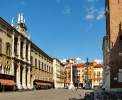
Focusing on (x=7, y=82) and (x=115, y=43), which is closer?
(x=115, y=43)

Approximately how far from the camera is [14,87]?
8856 cm

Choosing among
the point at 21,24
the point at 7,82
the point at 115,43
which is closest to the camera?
the point at 115,43

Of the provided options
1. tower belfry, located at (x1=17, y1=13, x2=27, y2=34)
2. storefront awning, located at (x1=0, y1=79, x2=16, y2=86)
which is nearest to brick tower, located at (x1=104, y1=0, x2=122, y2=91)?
storefront awning, located at (x1=0, y1=79, x2=16, y2=86)

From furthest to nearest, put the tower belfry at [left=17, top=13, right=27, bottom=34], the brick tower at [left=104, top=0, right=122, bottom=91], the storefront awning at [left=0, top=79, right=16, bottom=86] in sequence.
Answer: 1. the tower belfry at [left=17, top=13, right=27, bottom=34]
2. the storefront awning at [left=0, top=79, right=16, bottom=86]
3. the brick tower at [left=104, top=0, right=122, bottom=91]

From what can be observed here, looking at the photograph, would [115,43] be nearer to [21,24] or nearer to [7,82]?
[7,82]

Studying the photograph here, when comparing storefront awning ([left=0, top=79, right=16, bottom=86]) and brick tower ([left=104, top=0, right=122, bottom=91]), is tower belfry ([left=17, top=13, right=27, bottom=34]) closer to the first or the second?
storefront awning ([left=0, top=79, right=16, bottom=86])

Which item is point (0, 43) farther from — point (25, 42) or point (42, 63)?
point (42, 63)

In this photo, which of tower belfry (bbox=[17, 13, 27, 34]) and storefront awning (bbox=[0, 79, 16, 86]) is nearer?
storefront awning (bbox=[0, 79, 16, 86])

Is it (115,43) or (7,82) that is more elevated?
(115,43)

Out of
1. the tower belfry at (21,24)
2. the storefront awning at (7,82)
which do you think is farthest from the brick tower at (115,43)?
the tower belfry at (21,24)

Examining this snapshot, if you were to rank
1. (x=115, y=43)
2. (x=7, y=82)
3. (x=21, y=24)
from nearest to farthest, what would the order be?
(x=115, y=43) → (x=7, y=82) → (x=21, y=24)

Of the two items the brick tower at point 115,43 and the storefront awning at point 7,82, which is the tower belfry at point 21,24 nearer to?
the storefront awning at point 7,82

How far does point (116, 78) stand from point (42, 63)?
93716mm

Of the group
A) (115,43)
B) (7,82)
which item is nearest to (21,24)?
(7,82)
